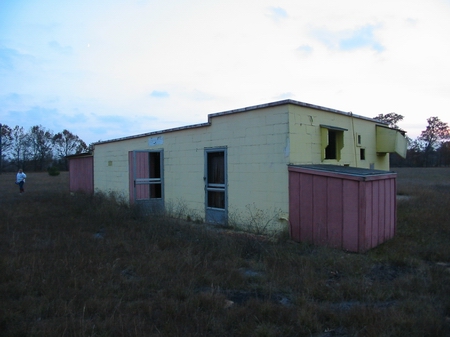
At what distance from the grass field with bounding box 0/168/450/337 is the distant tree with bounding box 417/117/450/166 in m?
72.3

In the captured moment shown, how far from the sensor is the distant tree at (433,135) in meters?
69.1

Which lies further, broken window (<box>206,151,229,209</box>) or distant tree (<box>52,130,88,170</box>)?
distant tree (<box>52,130,88,170</box>)

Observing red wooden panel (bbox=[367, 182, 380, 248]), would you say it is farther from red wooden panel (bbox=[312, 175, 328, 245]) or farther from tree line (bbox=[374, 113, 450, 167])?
tree line (bbox=[374, 113, 450, 167])

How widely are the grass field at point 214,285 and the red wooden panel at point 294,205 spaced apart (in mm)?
276

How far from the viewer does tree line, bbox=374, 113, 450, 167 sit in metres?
61.6

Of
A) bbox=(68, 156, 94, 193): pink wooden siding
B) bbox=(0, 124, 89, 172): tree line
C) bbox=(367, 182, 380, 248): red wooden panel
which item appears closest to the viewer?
bbox=(367, 182, 380, 248): red wooden panel

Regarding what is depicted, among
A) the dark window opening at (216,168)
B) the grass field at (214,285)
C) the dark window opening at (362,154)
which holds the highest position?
the dark window opening at (362,154)

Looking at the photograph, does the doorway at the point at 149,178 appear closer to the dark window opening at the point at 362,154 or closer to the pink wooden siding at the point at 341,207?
the pink wooden siding at the point at 341,207

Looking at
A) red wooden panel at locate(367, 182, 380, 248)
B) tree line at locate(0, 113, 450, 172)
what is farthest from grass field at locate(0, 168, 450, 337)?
tree line at locate(0, 113, 450, 172)

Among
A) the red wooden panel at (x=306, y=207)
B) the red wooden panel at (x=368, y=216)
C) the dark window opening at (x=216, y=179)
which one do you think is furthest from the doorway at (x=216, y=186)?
the red wooden panel at (x=368, y=216)

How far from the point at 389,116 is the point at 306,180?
61439 mm

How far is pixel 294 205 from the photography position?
7.46 meters

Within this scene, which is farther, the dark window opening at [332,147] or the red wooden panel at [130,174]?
the red wooden panel at [130,174]

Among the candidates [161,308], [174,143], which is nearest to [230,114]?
[174,143]
